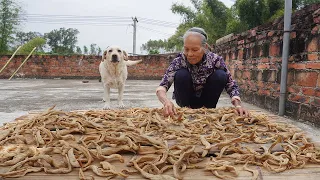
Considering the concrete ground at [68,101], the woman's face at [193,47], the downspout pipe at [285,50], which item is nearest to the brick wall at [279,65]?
the downspout pipe at [285,50]

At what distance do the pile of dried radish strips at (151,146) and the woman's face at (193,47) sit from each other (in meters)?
0.61

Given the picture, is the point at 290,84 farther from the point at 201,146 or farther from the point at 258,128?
the point at 201,146

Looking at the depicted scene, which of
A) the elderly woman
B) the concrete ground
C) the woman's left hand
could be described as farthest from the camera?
the concrete ground

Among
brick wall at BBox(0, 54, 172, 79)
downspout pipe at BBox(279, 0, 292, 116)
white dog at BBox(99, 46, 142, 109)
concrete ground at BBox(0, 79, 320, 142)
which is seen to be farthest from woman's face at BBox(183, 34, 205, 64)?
brick wall at BBox(0, 54, 172, 79)

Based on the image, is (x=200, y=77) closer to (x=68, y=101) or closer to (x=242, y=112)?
(x=242, y=112)

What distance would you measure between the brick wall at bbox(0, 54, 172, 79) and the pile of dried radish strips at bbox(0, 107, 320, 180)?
12.9 m

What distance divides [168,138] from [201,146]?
10.2 inches

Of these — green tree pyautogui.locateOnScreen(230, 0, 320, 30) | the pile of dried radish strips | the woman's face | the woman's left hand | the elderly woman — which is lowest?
the pile of dried radish strips

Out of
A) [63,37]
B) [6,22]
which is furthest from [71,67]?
[63,37]

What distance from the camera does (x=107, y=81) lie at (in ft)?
16.9

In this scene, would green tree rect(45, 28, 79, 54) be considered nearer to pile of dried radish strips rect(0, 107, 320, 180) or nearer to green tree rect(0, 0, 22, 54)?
green tree rect(0, 0, 22, 54)

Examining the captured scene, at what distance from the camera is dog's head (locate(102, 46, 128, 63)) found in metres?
5.19

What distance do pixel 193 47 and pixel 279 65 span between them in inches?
68.8

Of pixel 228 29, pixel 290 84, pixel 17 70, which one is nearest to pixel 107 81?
pixel 290 84
